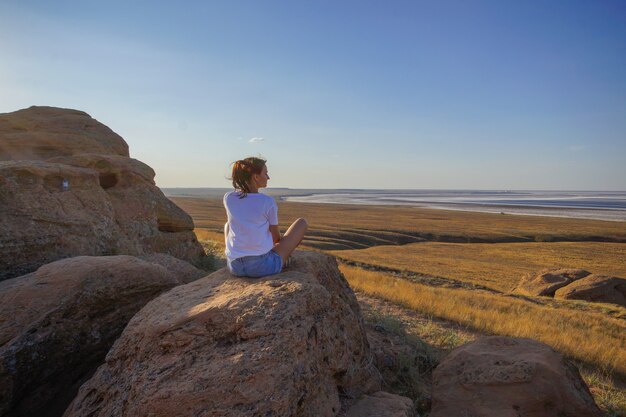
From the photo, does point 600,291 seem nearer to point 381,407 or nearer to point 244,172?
point 381,407

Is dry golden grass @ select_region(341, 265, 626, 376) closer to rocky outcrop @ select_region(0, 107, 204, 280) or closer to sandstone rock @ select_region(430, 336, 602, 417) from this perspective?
sandstone rock @ select_region(430, 336, 602, 417)

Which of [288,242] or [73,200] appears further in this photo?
[73,200]

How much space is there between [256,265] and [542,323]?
11957 millimetres

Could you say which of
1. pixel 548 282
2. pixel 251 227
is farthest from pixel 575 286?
pixel 251 227

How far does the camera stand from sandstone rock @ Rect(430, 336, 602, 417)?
520 centimetres

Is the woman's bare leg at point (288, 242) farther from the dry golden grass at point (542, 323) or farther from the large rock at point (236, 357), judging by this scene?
the dry golden grass at point (542, 323)

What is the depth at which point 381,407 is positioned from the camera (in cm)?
449

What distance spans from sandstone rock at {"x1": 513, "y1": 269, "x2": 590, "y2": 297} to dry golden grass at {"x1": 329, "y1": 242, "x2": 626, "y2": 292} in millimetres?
1436

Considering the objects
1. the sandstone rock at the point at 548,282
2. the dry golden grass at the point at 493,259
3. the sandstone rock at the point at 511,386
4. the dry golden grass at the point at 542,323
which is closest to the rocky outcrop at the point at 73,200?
the sandstone rock at the point at 511,386

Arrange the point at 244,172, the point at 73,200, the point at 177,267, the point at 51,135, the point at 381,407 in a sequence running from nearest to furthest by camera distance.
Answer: the point at 381,407 < the point at 244,172 < the point at 177,267 < the point at 73,200 < the point at 51,135

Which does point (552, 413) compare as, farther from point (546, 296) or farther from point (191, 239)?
point (546, 296)

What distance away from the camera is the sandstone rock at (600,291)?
20672 millimetres

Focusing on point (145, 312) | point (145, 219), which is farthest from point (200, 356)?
point (145, 219)

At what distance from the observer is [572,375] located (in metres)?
5.61
